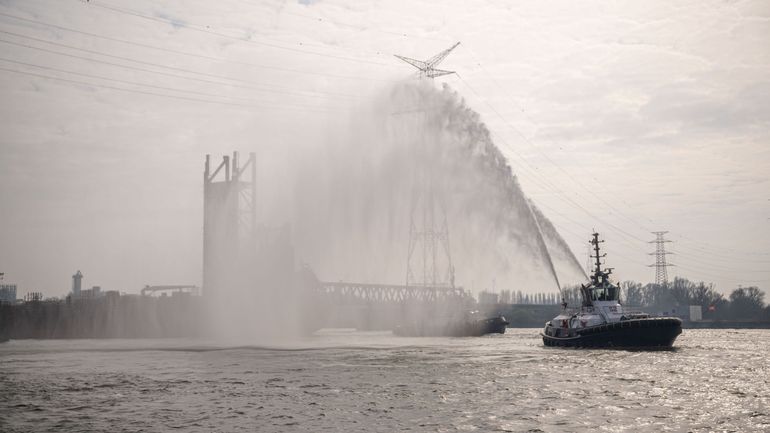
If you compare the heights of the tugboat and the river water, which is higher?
the tugboat

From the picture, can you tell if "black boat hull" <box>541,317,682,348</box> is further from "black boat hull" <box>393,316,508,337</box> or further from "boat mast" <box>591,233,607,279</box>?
"black boat hull" <box>393,316,508,337</box>

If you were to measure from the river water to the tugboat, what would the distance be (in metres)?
4.80

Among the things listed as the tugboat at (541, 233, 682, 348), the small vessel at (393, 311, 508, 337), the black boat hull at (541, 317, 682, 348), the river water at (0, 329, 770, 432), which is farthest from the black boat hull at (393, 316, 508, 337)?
the river water at (0, 329, 770, 432)

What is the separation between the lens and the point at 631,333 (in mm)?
74125

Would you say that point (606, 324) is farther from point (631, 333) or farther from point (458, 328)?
point (458, 328)

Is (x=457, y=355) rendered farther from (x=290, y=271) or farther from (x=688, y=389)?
(x=290, y=271)

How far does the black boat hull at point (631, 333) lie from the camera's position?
74188 millimetres

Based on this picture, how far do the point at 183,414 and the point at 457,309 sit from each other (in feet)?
339

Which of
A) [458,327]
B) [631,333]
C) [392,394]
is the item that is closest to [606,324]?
[631,333]

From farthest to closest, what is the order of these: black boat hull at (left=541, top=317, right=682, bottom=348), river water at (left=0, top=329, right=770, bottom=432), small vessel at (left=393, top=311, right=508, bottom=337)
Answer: small vessel at (left=393, top=311, right=508, bottom=337), black boat hull at (left=541, top=317, right=682, bottom=348), river water at (left=0, top=329, right=770, bottom=432)

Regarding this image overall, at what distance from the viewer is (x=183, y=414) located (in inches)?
1428

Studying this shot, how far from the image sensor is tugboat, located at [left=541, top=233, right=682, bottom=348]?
74.4 meters

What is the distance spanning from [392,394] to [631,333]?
4076 cm

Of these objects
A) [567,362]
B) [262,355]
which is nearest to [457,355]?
[567,362]
